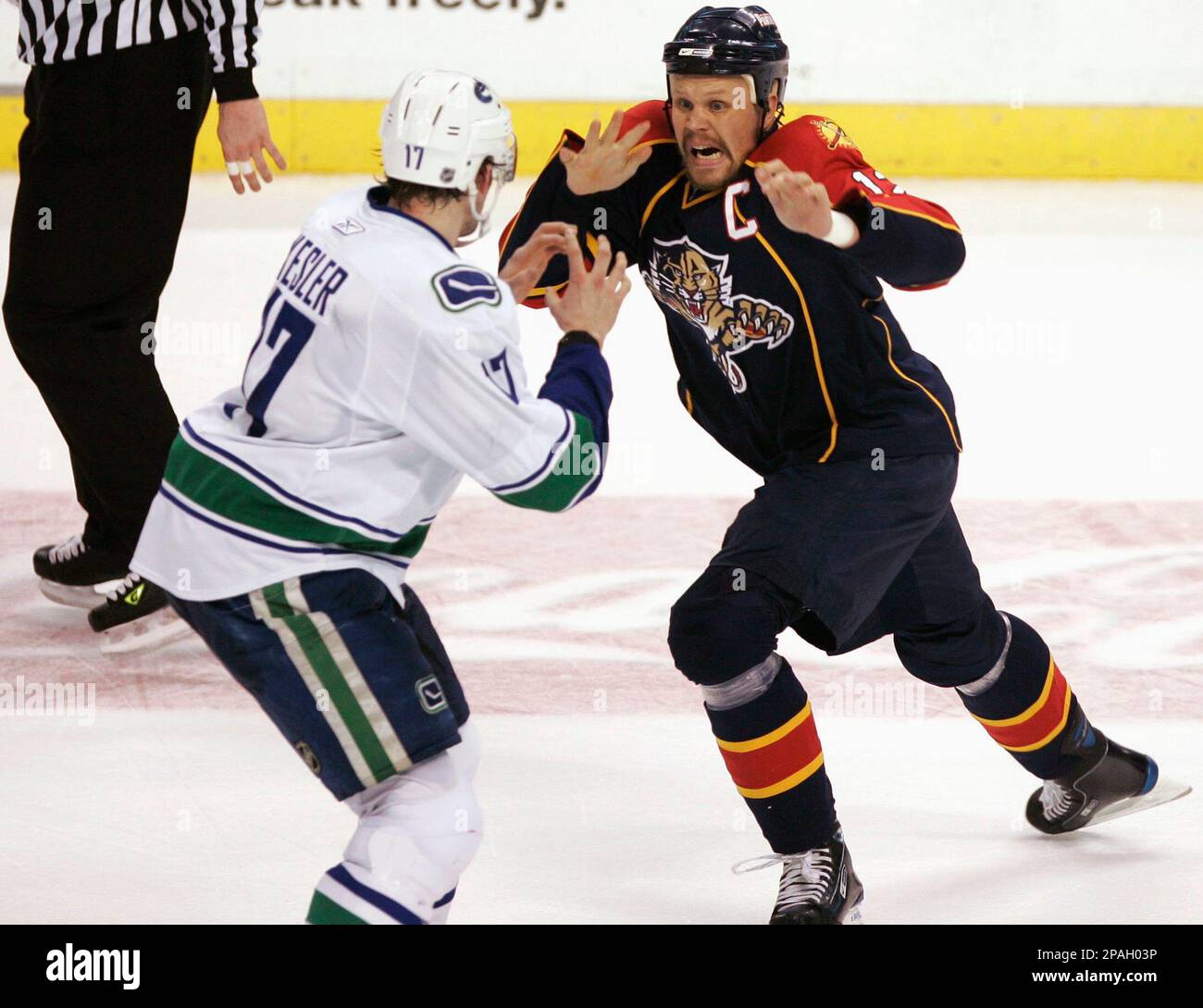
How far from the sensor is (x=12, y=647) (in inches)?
146

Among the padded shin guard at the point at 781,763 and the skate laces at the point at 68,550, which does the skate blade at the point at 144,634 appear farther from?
the padded shin guard at the point at 781,763

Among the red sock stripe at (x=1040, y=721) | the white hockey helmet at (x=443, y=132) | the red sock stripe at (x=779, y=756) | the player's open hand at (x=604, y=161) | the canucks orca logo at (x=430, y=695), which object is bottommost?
the red sock stripe at (x=1040, y=721)

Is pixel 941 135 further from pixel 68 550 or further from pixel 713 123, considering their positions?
pixel 713 123

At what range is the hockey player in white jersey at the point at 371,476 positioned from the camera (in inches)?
84.6

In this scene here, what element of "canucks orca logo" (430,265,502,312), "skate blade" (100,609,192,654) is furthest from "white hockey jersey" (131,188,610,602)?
"skate blade" (100,609,192,654)

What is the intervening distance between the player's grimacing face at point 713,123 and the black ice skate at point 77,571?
174cm

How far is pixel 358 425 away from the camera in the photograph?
7.16 feet

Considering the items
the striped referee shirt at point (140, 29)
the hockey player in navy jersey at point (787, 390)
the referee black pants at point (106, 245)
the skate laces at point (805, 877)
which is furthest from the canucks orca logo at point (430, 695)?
the striped referee shirt at point (140, 29)

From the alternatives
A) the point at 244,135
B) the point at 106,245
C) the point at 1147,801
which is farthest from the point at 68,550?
the point at 1147,801

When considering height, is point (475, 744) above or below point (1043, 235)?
above

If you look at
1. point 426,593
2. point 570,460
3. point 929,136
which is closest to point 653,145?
point 570,460
